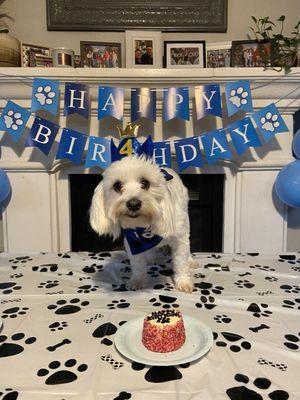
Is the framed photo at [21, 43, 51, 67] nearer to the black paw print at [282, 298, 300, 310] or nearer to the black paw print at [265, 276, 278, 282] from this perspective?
the black paw print at [265, 276, 278, 282]

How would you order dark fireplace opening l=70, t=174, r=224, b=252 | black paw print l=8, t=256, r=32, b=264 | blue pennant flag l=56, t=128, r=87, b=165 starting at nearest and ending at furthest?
black paw print l=8, t=256, r=32, b=264 < blue pennant flag l=56, t=128, r=87, b=165 < dark fireplace opening l=70, t=174, r=224, b=252

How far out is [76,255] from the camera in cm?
194

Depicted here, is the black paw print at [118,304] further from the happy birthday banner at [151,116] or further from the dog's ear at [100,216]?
the happy birthday banner at [151,116]

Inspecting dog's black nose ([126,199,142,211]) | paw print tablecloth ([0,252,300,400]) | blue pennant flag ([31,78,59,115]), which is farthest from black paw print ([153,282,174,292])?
blue pennant flag ([31,78,59,115])

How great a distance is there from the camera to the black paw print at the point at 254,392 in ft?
2.77

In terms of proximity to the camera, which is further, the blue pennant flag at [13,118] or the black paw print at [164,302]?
the blue pennant flag at [13,118]

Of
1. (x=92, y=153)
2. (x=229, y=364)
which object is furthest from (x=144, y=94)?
(x=229, y=364)

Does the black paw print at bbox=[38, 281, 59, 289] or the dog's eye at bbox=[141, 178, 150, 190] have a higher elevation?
the dog's eye at bbox=[141, 178, 150, 190]

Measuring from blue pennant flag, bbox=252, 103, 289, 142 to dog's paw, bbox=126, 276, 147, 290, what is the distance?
47.6 inches

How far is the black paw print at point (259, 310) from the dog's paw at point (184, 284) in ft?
0.85

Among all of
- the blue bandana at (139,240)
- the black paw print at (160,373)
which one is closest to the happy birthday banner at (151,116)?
the blue bandana at (139,240)

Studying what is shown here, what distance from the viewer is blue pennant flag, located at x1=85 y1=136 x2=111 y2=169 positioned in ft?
7.25

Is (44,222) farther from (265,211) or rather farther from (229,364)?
(229,364)

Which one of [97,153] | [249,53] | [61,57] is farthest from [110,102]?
[249,53]
